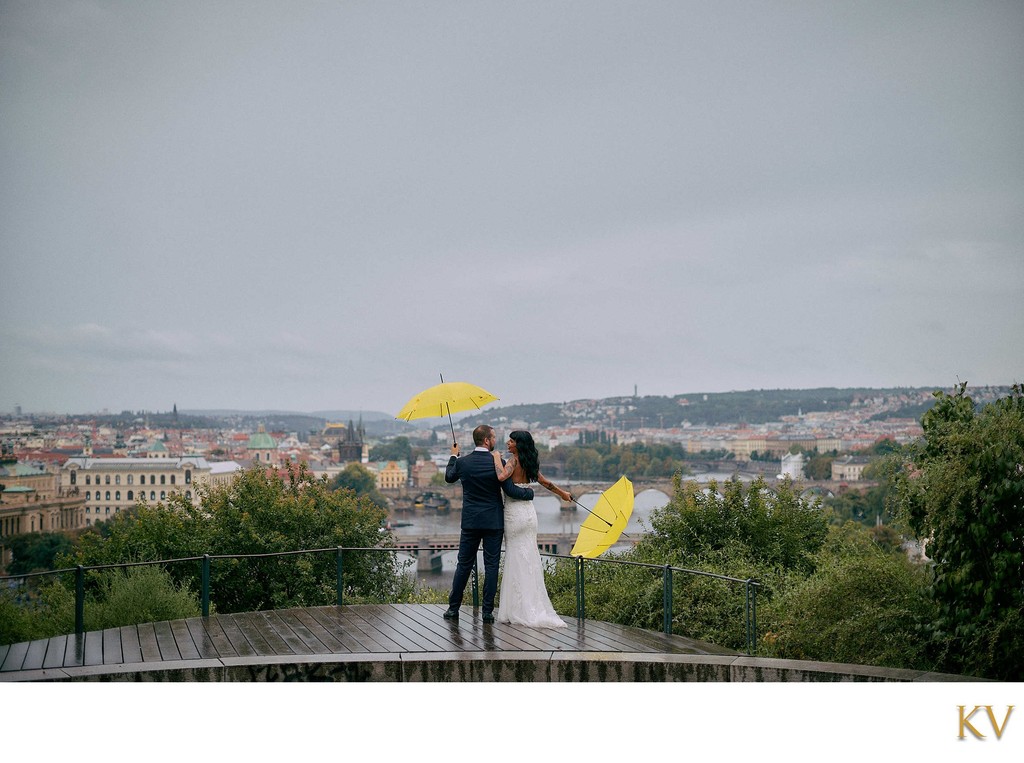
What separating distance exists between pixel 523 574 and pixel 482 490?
739mm

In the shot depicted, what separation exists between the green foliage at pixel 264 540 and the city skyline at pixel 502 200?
5040 mm

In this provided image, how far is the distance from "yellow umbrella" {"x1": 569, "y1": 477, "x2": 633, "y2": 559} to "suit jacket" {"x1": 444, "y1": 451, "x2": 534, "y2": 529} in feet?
2.32

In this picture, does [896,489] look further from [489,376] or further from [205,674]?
[489,376]

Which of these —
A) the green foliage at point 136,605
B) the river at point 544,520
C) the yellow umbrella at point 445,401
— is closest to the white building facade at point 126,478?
the river at point 544,520

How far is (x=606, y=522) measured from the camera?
7.61 m

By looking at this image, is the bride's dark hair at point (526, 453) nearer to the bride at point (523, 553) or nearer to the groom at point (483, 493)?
the bride at point (523, 553)

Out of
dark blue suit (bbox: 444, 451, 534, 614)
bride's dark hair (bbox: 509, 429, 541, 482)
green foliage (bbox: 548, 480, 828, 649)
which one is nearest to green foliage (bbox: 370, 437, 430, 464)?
green foliage (bbox: 548, 480, 828, 649)

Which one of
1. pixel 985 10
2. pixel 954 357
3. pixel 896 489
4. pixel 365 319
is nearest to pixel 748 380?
pixel 954 357

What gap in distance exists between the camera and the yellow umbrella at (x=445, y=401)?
7809 millimetres

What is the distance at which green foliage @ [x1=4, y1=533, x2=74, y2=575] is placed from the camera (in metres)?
31.5

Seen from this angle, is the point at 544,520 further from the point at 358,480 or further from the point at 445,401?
the point at 445,401

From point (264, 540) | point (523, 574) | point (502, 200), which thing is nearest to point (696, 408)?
point (502, 200)

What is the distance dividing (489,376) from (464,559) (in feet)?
219
